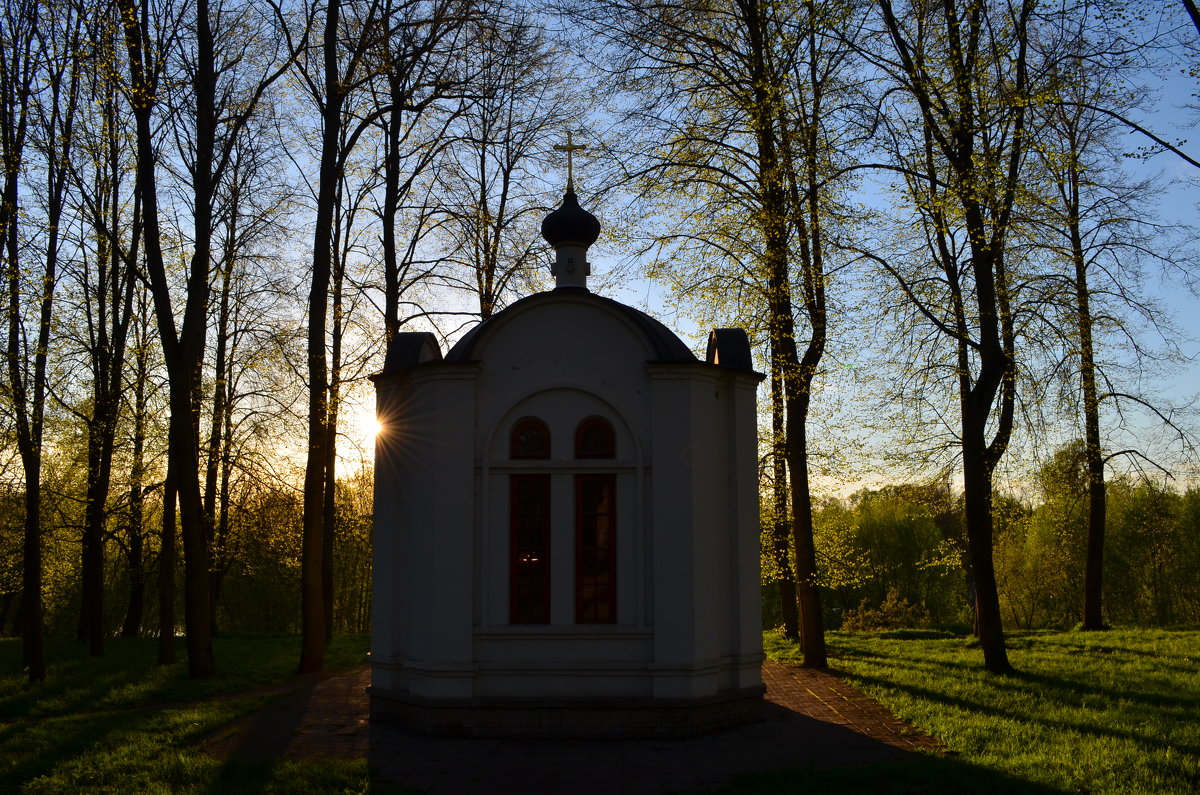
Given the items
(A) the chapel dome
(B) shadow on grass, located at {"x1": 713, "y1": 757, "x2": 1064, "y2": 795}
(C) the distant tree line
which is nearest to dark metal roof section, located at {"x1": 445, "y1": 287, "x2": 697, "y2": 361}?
(A) the chapel dome

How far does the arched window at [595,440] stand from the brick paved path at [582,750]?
2.91m

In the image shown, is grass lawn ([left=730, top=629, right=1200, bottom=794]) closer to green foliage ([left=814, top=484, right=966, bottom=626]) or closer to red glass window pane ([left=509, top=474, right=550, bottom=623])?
red glass window pane ([left=509, top=474, right=550, bottom=623])

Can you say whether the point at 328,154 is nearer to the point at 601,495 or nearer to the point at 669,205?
the point at 669,205

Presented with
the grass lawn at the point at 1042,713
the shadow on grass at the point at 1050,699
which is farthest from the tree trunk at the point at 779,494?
the shadow on grass at the point at 1050,699

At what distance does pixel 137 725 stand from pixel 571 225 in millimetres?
7516

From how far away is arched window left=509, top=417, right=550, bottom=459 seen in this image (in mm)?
10125

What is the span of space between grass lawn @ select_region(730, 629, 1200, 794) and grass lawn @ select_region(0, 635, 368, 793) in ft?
14.2

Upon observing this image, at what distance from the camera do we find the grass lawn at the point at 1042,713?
738 cm

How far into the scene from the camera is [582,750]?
894cm

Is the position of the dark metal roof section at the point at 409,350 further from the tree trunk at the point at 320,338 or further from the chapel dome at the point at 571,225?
the tree trunk at the point at 320,338

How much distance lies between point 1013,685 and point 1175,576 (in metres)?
25.3

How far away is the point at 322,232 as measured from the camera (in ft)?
49.1

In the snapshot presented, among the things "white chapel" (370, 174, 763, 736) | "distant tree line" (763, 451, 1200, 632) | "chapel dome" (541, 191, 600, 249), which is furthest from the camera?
"distant tree line" (763, 451, 1200, 632)

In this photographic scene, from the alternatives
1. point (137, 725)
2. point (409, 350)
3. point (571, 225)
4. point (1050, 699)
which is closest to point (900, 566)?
point (1050, 699)
